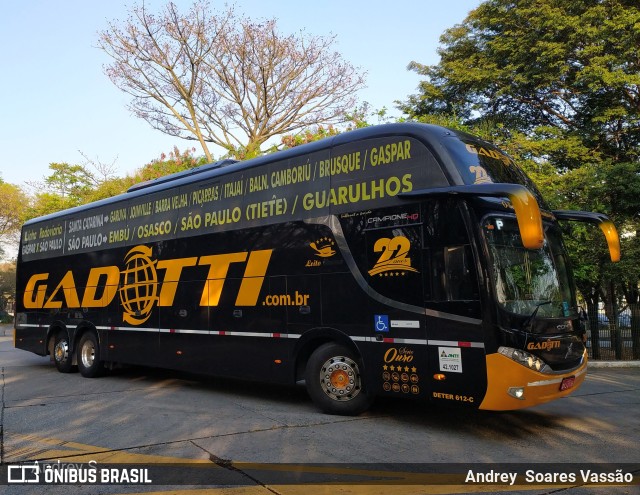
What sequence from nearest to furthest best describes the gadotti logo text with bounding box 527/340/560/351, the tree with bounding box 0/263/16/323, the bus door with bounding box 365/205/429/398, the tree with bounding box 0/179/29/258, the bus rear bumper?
the bus rear bumper → the gadotti logo text with bounding box 527/340/560/351 → the bus door with bounding box 365/205/429/398 → the tree with bounding box 0/179/29/258 → the tree with bounding box 0/263/16/323

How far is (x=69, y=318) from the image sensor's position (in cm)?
1320

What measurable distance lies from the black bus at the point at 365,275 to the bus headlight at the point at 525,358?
2 centimetres

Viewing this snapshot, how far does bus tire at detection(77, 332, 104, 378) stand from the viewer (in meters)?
12.3

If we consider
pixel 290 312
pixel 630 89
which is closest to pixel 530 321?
pixel 290 312

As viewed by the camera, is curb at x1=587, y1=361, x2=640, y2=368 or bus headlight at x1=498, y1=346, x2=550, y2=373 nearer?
bus headlight at x1=498, y1=346, x2=550, y2=373

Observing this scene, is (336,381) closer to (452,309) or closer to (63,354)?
(452,309)

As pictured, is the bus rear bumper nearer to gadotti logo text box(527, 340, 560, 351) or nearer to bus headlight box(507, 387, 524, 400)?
bus headlight box(507, 387, 524, 400)

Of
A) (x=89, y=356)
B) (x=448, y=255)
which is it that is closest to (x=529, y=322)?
(x=448, y=255)

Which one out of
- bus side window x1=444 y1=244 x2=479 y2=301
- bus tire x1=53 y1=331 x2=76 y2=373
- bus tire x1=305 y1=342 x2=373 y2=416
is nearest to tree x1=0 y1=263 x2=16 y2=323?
bus tire x1=53 y1=331 x2=76 y2=373

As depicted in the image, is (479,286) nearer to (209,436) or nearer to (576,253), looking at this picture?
(209,436)

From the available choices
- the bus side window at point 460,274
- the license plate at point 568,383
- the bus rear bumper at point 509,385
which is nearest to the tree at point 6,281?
the bus side window at point 460,274

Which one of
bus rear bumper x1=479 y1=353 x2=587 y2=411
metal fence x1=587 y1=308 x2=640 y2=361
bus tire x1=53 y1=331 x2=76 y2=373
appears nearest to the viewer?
bus rear bumper x1=479 y1=353 x2=587 y2=411

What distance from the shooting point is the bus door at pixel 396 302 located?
6.73 metres

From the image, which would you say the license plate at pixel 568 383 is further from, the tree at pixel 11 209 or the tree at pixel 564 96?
the tree at pixel 11 209
